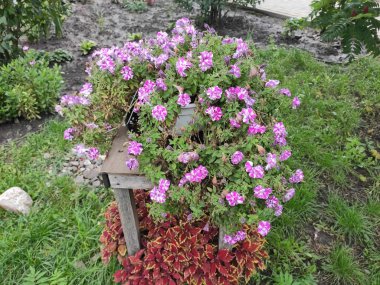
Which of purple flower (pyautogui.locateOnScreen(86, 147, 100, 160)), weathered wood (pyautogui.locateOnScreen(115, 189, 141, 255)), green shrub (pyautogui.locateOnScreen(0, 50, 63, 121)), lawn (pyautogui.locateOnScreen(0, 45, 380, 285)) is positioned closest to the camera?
purple flower (pyautogui.locateOnScreen(86, 147, 100, 160))

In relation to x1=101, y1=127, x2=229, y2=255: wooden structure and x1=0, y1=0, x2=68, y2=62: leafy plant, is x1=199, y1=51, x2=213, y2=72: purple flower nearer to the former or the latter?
x1=101, y1=127, x2=229, y2=255: wooden structure

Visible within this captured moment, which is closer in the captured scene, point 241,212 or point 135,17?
point 241,212

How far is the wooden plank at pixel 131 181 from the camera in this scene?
1.85m

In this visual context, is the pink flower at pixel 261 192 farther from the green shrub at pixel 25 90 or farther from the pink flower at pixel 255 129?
the green shrub at pixel 25 90

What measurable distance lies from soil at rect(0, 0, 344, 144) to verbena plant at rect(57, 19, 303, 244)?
256cm

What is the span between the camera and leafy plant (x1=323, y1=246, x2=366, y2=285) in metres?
2.41

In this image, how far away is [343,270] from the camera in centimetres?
242

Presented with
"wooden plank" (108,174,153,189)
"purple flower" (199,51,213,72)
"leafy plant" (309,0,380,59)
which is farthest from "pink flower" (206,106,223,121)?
"leafy plant" (309,0,380,59)

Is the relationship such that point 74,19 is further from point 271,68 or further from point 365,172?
point 365,172

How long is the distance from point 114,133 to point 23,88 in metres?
2.12

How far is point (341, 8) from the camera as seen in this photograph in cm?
246

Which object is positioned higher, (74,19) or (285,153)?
(285,153)

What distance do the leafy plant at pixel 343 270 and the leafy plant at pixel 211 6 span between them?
148 inches

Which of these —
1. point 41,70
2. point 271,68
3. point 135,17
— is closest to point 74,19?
point 135,17
